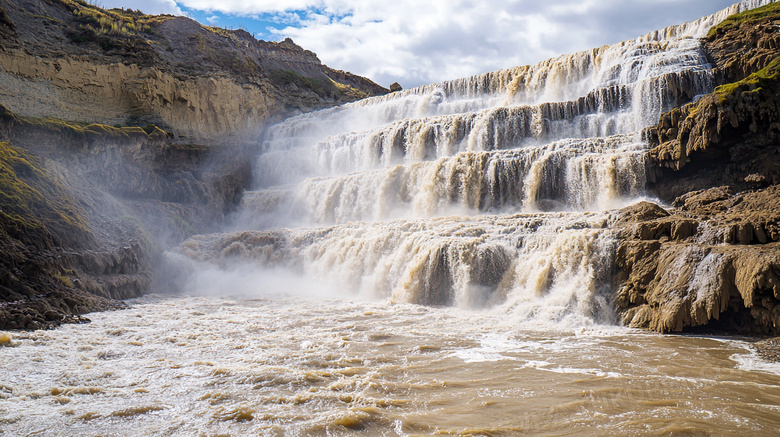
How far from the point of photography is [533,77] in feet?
82.1

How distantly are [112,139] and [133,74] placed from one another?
8.22 m

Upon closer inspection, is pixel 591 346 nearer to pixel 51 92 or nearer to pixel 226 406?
pixel 226 406

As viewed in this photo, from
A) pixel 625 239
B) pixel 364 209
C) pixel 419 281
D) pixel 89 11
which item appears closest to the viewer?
pixel 625 239

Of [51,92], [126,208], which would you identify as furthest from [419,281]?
[51,92]

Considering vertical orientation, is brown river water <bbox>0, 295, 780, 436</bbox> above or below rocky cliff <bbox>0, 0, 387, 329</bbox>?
below

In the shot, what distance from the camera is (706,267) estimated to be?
8969 mm

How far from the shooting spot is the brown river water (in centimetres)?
536

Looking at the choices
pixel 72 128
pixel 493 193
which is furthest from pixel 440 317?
pixel 72 128

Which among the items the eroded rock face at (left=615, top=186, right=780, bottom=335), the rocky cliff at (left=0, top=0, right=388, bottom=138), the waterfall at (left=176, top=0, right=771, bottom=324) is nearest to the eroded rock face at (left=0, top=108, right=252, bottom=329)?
the waterfall at (left=176, top=0, right=771, bottom=324)

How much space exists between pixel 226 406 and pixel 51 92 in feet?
84.8

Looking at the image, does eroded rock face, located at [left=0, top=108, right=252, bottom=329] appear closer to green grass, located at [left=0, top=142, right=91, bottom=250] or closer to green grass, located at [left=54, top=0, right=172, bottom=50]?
green grass, located at [left=0, top=142, right=91, bottom=250]

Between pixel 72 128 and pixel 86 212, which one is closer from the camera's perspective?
pixel 86 212

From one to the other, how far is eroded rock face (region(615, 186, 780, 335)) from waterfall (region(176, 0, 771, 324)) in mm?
726

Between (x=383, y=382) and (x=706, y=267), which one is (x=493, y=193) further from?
(x=383, y=382)
